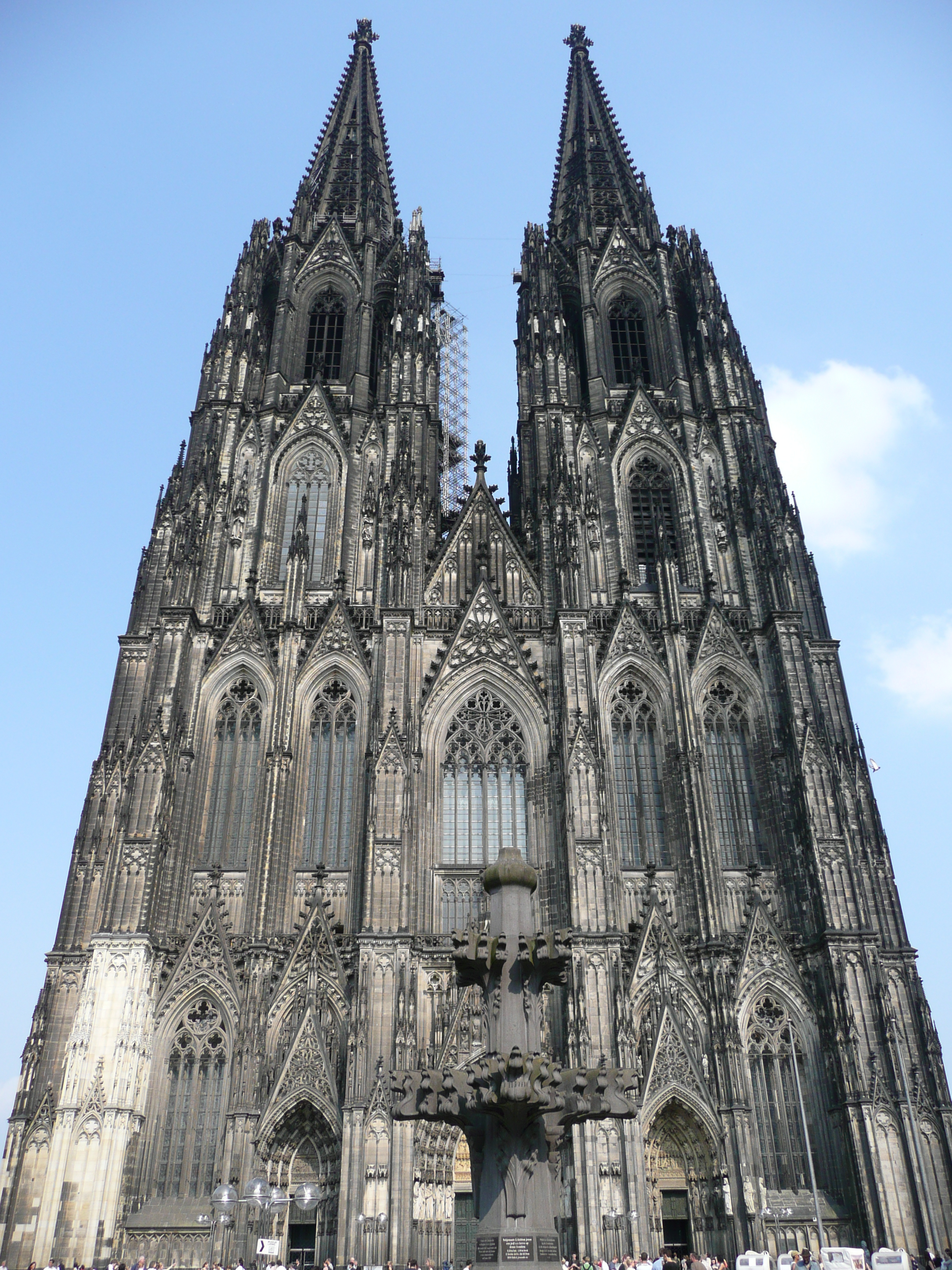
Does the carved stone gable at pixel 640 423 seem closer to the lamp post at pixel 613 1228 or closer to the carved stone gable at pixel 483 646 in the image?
the carved stone gable at pixel 483 646

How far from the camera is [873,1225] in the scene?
22547 mm

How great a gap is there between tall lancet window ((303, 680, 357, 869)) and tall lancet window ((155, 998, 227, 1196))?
15.8 feet

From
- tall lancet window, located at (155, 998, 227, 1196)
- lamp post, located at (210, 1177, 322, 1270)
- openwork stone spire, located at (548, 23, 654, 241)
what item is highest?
openwork stone spire, located at (548, 23, 654, 241)

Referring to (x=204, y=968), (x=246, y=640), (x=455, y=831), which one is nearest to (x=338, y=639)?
(x=246, y=640)

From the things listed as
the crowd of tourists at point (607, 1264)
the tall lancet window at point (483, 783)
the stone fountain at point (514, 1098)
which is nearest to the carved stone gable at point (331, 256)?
the tall lancet window at point (483, 783)

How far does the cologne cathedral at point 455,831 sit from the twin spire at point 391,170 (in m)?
5.26

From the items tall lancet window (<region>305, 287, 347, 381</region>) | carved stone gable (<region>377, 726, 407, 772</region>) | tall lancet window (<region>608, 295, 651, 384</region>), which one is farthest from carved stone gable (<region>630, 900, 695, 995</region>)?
tall lancet window (<region>305, 287, 347, 381</region>)

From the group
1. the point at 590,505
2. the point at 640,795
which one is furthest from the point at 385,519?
the point at 640,795

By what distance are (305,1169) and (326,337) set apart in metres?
28.0

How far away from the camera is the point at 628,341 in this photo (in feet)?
128

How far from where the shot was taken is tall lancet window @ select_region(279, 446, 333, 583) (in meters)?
32.9

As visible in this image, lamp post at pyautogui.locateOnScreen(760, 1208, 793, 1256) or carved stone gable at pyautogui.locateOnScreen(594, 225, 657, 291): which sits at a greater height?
carved stone gable at pyautogui.locateOnScreen(594, 225, 657, 291)

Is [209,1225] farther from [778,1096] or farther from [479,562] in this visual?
[479,562]

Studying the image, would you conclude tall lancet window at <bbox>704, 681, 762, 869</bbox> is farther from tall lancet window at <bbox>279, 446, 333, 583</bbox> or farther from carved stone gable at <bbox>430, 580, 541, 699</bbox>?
tall lancet window at <bbox>279, 446, 333, 583</bbox>
